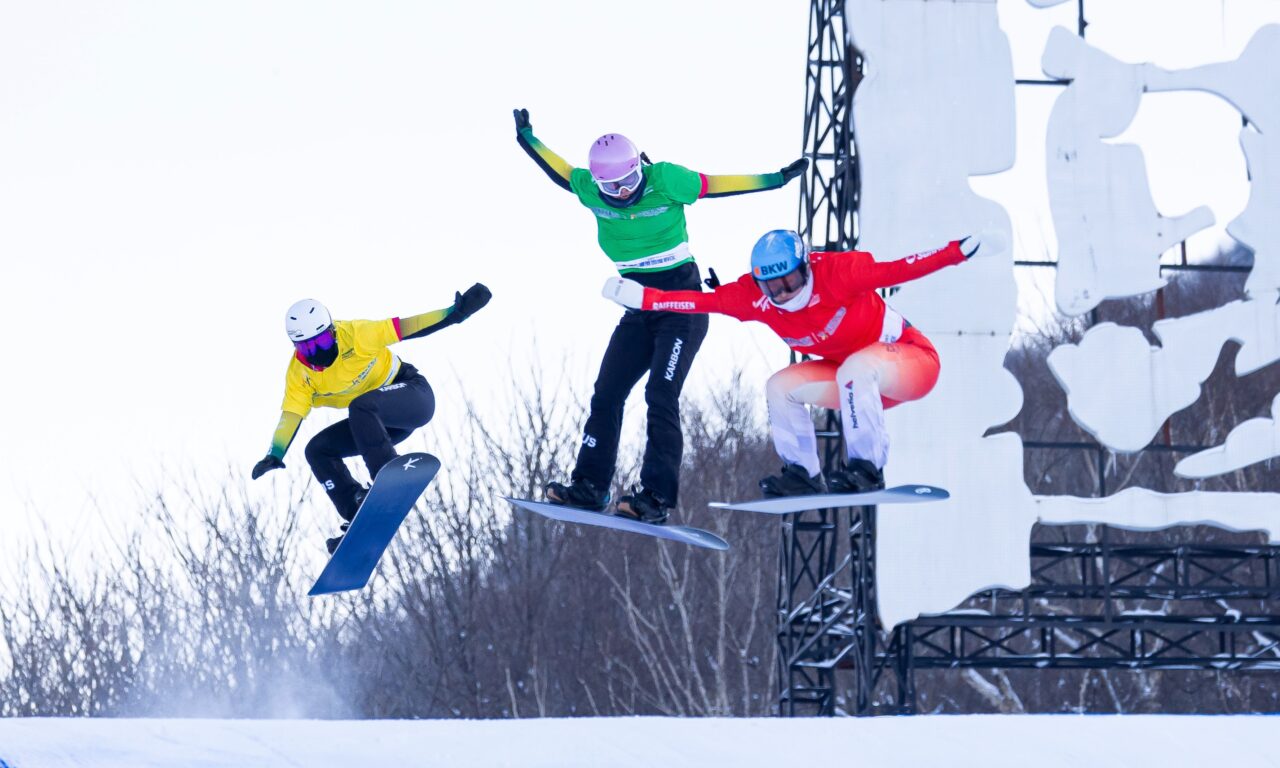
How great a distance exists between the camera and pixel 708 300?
8.47m

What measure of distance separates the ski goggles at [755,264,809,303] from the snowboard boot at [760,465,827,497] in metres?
1.10

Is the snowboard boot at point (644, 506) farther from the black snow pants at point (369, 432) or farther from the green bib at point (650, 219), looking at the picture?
the black snow pants at point (369, 432)

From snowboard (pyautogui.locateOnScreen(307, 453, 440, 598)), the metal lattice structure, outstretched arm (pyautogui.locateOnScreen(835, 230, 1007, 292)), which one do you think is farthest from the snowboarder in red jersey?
the metal lattice structure

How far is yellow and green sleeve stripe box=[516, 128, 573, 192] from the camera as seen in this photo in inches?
353

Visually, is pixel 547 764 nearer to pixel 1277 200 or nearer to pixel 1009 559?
pixel 1009 559

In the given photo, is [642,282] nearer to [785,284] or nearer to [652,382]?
[652,382]

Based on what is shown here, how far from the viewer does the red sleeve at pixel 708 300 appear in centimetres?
839

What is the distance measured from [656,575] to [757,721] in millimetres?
20097

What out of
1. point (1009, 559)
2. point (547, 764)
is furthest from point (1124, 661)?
point (547, 764)

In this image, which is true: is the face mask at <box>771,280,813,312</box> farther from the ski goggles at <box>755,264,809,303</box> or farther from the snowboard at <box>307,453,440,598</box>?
the snowboard at <box>307,453,440,598</box>

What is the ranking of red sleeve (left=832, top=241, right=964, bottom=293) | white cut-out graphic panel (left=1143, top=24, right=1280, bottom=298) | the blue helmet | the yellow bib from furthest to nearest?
white cut-out graphic panel (left=1143, top=24, right=1280, bottom=298) < the yellow bib < the blue helmet < red sleeve (left=832, top=241, right=964, bottom=293)

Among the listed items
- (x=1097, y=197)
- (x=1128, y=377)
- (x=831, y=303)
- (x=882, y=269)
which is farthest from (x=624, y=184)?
(x=1128, y=377)

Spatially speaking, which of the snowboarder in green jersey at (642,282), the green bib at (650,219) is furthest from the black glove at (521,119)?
the green bib at (650,219)

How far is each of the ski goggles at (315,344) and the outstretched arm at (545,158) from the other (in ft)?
4.67
